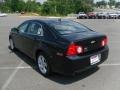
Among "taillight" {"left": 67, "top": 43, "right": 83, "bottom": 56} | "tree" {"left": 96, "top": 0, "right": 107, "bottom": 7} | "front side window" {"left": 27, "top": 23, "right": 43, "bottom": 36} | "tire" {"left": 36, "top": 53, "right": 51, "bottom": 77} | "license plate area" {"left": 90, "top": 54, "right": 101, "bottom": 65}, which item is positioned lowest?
"tree" {"left": 96, "top": 0, "right": 107, "bottom": 7}

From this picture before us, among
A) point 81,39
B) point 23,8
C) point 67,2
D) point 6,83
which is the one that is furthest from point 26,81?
point 23,8

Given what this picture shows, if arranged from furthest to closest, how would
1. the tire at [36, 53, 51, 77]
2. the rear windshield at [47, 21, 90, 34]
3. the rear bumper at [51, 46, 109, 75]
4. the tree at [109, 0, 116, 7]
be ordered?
the tree at [109, 0, 116, 7] → the rear windshield at [47, 21, 90, 34] → the tire at [36, 53, 51, 77] → the rear bumper at [51, 46, 109, 75]

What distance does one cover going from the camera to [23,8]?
95125 mm

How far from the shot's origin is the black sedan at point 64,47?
5535 millimetres

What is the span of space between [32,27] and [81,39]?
2193 millimetres

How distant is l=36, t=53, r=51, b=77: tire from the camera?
613 cm

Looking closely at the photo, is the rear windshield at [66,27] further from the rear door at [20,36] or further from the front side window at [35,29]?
the rear door at [20,36]

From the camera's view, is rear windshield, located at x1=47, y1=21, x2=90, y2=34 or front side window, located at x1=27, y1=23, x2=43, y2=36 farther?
front side window, located at x1=27, y1=23, x2=43, y2=36

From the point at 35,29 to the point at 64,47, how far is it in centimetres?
183

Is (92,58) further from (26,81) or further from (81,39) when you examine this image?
(26,81)

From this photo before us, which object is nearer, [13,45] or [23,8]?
[13,45]

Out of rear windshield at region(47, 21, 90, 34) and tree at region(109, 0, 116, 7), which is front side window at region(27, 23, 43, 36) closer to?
rear windshield at region(47, 21, 90, 34)

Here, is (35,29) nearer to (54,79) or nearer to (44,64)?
(44,64)

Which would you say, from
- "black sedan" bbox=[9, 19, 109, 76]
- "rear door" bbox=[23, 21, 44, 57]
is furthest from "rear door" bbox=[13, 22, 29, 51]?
"black sedan" bbox=[9, 19, 109, 76]
